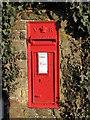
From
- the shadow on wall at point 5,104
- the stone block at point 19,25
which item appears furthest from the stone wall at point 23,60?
the shadow on wall at point 5,104

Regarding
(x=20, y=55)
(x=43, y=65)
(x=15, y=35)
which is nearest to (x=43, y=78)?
(x=43, y=65)

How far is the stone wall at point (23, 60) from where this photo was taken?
14.5 feet

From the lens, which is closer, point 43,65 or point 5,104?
point 43,65

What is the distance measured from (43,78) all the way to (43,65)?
0.19m

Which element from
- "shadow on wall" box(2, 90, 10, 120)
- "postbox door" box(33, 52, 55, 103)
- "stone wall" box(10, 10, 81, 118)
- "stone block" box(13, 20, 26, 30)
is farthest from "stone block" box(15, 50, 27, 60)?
"shadow on wall" box(2, 90, 10, 120)

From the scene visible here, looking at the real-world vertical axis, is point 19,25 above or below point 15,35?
above

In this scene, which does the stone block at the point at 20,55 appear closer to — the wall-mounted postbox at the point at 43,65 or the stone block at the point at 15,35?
the wall-mounted postbox at the point at 43,65

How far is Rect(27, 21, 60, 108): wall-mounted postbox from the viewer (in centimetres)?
439

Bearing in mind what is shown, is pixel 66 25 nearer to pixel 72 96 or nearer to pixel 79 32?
pixel 79 32

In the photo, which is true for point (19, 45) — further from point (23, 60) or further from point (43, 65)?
point (43, 65)

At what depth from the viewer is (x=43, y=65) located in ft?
14.6

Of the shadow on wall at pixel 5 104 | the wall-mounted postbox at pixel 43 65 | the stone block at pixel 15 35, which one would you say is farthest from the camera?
the shadow on wall at pixel 5 104

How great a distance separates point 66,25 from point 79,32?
0.21 metres

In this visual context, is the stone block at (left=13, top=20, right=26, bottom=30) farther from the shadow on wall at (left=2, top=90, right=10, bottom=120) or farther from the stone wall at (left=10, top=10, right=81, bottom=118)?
the shadow on wall at (left=2, top=90, right=10, bottom=120)
